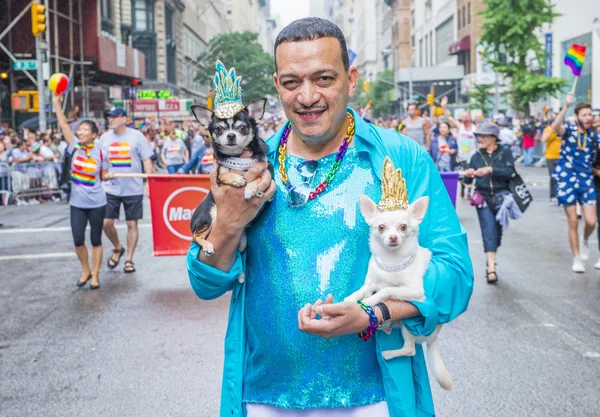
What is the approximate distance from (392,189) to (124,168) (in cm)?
871

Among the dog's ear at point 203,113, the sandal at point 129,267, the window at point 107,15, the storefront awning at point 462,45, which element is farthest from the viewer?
the storefront awning at point 462,45

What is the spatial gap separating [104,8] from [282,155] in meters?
50.8

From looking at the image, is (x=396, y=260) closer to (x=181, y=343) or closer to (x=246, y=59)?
(x=181, y=343)

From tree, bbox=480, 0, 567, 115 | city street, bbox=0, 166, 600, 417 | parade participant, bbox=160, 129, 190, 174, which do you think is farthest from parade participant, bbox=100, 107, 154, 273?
tree, bbox=480, 0, 567, 115

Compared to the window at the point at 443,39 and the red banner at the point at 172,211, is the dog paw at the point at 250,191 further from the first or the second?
the window at the point at 443,39

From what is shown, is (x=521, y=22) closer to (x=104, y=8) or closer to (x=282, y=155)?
(x=104, y=8)

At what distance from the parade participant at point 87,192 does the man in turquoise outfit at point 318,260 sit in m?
7.34

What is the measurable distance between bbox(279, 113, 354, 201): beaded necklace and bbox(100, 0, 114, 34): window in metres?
48.3

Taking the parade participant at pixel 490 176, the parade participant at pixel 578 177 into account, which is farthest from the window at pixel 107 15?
the parade participant at pixel 578 177

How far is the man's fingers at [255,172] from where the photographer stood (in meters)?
2.72

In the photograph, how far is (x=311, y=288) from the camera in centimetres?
263

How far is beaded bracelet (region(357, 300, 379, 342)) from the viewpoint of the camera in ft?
8.02

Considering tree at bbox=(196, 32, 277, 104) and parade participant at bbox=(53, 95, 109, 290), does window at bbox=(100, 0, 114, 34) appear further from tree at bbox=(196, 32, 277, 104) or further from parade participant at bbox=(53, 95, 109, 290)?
parade participant at bbox=(53, 95, 109, 290)

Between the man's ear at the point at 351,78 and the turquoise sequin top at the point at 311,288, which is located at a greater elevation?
the man's ear at the point at 351,78
